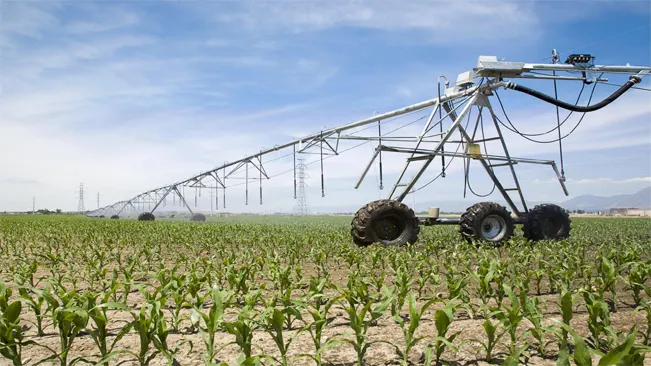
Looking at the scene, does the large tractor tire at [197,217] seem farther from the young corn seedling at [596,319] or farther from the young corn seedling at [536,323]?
the young corn seedling at [596,319]

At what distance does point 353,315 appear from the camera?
130 inches

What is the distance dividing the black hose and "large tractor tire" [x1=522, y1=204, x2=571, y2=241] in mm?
2670

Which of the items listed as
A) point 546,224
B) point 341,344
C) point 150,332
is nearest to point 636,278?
point 341,344

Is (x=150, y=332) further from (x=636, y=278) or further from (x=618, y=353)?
(x=636, y=278)

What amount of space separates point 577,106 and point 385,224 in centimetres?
606

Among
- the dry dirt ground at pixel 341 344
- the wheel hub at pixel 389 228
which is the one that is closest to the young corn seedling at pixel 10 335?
the dry dirt ground at pixel 341 344

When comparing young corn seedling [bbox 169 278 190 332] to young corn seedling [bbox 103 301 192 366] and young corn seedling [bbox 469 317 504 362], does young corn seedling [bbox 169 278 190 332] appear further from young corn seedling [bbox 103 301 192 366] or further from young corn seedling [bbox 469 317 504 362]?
young corn seedling [bbox 469 317 504 362]

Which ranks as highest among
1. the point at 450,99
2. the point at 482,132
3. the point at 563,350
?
the point at 450,99

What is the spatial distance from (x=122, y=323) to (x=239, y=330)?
2004mm

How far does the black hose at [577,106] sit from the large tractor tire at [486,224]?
3.00 m

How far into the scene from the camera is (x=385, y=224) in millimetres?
10336

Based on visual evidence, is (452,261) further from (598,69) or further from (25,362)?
(598,69)

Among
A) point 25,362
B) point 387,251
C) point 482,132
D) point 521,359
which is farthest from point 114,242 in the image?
point 521,359

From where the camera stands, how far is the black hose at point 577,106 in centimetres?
1111
